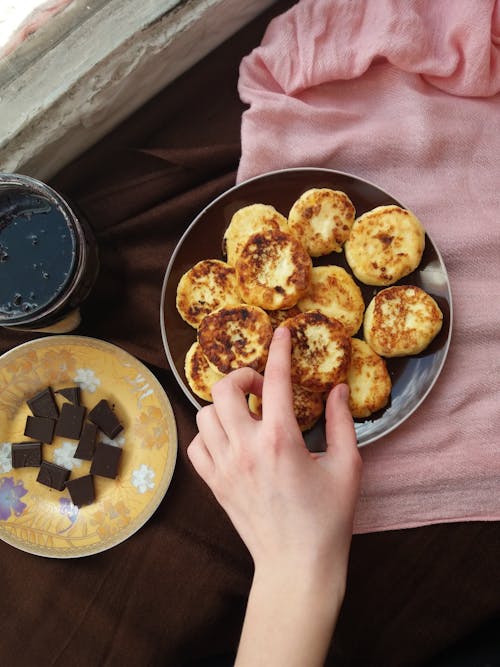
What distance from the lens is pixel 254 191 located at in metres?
1.02

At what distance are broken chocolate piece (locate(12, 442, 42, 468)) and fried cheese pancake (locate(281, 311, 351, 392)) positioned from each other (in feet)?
1.55

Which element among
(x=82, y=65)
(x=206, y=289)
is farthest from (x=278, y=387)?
(x=82, y=65)

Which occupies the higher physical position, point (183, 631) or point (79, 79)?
point (79, 79)

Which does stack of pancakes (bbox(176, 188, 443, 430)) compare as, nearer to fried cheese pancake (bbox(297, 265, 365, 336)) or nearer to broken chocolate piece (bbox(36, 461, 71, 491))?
fried cheese pancake (bbox(297, 265, 365, 336))

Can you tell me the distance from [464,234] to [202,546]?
2.36ft

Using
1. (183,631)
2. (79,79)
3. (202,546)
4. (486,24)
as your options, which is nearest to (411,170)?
(486,24)

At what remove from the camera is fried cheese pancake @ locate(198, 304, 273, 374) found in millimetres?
921

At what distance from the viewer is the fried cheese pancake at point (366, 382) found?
3.15ft

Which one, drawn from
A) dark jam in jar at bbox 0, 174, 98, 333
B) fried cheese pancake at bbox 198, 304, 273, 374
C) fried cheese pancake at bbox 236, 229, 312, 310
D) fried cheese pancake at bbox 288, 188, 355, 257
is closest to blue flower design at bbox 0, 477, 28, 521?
dark jam in jar at bbox 0, 174, 98, 333

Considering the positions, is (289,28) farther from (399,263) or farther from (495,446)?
(495,446)

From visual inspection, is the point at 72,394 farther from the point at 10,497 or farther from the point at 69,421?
the point at 10,497

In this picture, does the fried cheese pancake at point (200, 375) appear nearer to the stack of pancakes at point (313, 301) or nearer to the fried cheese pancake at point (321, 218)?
the stack of pancakes at point (313, 301)

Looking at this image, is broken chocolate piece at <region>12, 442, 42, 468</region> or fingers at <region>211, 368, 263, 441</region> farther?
broken chocolate piece at <region>12, 442, 42, 468</region>

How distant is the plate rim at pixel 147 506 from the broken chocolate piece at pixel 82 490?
0.25 feet
